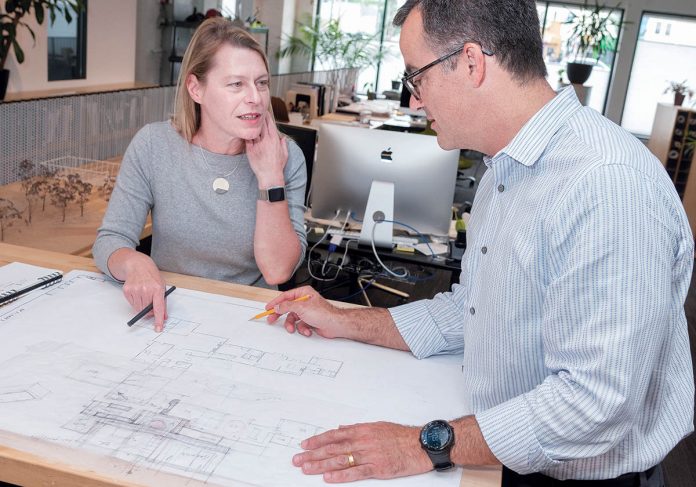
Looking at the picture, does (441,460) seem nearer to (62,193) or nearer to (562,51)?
(62,193)

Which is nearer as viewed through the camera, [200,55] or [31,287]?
[31,287]

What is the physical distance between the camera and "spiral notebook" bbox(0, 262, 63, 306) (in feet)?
4.70

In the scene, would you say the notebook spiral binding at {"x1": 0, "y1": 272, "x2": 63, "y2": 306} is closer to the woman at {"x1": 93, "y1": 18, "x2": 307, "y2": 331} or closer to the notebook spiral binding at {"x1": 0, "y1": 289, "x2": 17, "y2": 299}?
the notebook spiral binding at {"x1": 0, "y1": 289, "x2": 17, "y2": 299}

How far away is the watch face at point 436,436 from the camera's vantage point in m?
1.02

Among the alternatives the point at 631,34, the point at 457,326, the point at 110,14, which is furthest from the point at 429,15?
the point at 631,34

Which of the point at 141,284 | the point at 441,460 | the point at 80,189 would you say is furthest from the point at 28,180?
the point at 441,460

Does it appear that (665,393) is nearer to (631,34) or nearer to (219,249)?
(219,249)

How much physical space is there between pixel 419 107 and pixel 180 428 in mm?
707

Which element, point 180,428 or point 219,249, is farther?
point 219,249

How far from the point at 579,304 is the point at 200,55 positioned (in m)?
1.30

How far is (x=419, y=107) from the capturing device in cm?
130

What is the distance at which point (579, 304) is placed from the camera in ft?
3.30

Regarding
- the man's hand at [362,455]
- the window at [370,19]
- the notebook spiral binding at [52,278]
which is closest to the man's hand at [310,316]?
the man's hand at [362,455]

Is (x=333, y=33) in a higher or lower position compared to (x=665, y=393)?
higher
